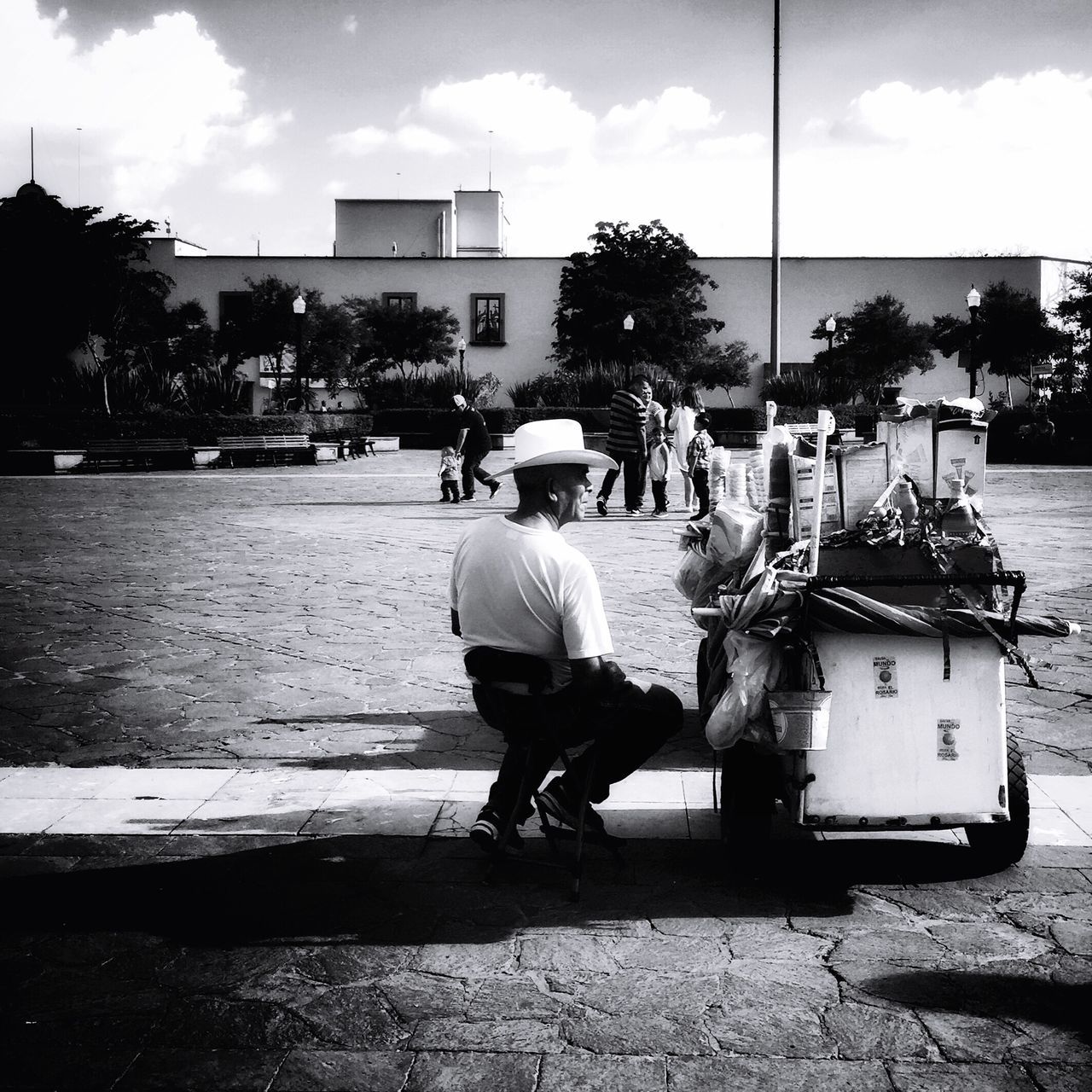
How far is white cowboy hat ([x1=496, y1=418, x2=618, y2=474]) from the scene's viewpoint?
3945 mm

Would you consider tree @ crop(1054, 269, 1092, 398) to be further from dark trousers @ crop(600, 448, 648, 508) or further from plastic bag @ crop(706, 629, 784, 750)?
plastic bag @ crop(706, 629, 784, 750)

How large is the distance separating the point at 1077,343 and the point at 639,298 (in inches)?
679

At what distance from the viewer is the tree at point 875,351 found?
45375mm

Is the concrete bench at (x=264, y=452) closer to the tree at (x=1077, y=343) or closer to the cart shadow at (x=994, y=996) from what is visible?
the tree at (x=1077, y=343)

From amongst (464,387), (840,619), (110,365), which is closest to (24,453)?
(110,365)

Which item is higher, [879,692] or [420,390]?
[420,390]

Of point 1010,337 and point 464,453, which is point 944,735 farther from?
point 1010,337

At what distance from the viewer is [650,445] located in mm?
15969

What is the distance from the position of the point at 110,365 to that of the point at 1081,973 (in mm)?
39818

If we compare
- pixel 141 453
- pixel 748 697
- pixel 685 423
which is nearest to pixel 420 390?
pixel 141 453

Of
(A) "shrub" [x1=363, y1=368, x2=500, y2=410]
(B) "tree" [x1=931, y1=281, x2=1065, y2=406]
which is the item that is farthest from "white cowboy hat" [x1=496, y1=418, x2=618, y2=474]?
(B) "tree" [x1=931, y1=281, x2=1065, y2=406]

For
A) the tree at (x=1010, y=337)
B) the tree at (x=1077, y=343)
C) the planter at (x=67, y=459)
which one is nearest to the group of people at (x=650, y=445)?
the planter at (x=67, y=459)

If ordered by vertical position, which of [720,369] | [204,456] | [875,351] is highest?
[875,351]

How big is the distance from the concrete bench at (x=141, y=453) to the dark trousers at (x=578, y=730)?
25761 mm
